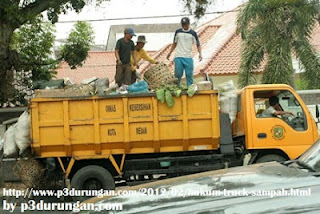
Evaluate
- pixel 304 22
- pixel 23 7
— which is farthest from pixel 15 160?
pixel 304 22

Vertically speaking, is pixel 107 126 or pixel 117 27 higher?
pixel 117 27

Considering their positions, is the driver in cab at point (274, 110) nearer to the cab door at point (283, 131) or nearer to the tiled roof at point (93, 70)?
the cab door at point (283, 131)

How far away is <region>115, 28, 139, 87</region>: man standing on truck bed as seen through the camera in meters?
10.8

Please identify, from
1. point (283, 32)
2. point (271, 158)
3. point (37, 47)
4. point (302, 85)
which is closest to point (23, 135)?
point (271, 158)

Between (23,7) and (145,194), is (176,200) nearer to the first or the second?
(145,194)

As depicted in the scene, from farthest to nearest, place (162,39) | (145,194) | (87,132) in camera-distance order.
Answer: (162,39)
(87,132)
(145,194)

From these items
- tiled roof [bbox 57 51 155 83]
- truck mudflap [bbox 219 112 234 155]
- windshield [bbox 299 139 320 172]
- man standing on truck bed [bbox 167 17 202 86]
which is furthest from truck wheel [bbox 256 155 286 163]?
tiled roof [bbox 57 51 155 83]

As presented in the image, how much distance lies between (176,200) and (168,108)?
18.8 ft

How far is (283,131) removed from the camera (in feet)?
30.3

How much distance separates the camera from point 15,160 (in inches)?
375

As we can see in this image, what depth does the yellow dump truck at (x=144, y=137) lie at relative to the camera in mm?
8773

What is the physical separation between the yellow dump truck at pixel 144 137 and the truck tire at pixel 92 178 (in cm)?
1

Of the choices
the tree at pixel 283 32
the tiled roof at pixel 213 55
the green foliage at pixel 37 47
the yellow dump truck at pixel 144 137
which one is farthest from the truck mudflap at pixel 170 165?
the tiled roof at pixel 213 55

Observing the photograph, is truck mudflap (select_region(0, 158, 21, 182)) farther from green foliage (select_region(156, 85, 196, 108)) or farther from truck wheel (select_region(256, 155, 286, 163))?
truck wheel (select_region(256, 155, 286, 163))
